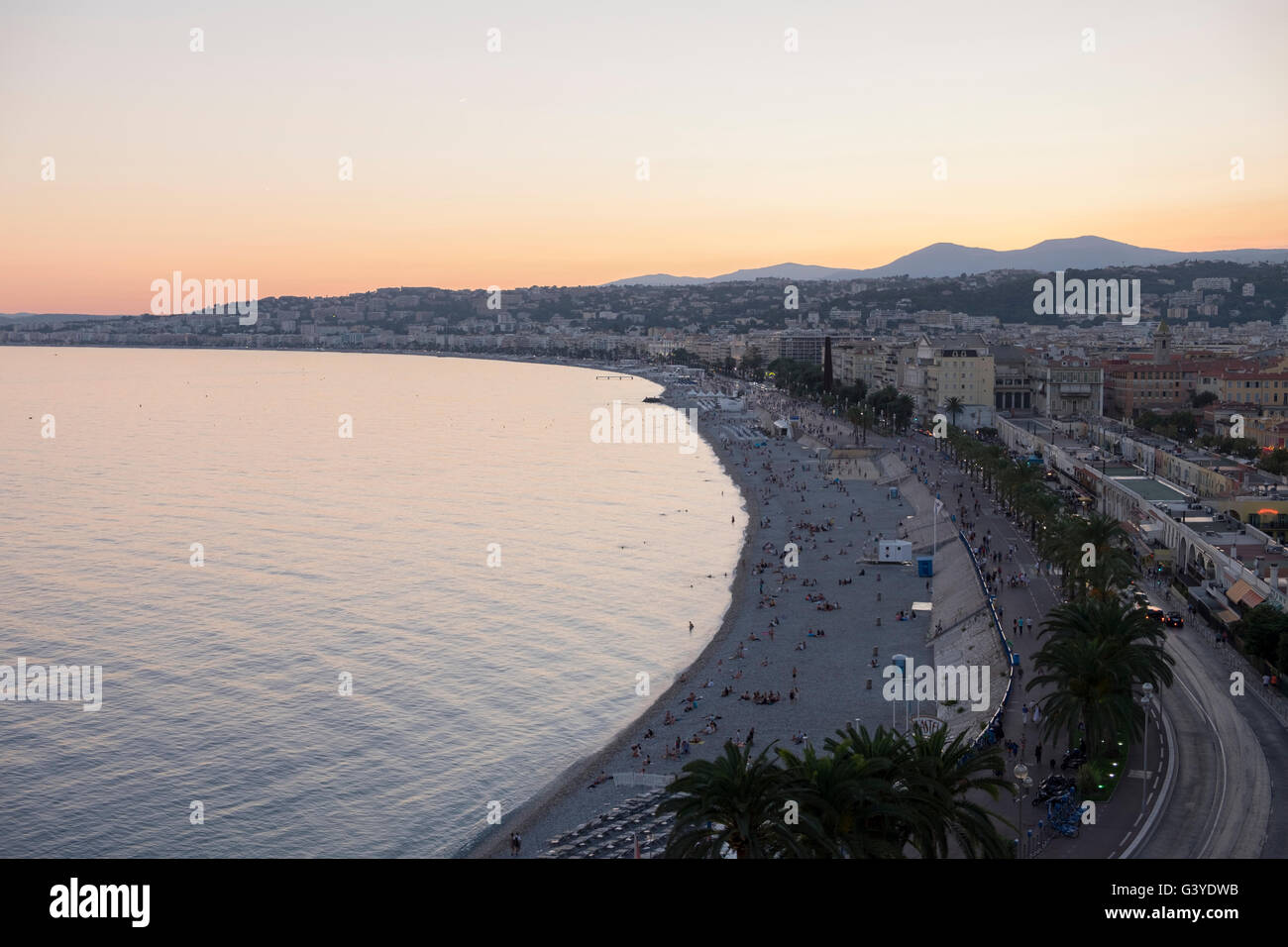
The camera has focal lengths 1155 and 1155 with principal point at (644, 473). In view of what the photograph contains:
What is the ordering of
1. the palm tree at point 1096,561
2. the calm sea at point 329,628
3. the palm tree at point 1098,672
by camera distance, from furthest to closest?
1. the palm tree at point 1096,561
2. the calm sea at point 329,628
3. the palm tree at point 1098,672

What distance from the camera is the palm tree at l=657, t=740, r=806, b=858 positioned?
10.7 m

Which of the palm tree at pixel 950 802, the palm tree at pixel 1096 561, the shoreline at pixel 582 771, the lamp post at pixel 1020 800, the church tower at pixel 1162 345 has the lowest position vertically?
the shoreline at pixel 582 771

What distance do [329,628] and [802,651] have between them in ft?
41.5

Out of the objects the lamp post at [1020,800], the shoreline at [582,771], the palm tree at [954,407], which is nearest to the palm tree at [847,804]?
the lamp post at [1020,800]

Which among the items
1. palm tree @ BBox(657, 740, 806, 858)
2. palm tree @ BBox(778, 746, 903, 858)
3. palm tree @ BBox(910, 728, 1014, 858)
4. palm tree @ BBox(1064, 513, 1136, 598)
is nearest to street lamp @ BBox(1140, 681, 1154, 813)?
palm tree @ BBox(1064, 513, 1136, 598)

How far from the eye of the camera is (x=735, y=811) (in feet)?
35.5

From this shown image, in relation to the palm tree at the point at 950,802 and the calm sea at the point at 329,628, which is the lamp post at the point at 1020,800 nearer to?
the palm tree at the point at 950,802

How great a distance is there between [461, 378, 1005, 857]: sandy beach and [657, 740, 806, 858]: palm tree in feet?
22.6

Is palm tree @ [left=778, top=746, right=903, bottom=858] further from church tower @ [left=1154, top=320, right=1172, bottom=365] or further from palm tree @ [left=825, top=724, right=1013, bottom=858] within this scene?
church tower @ [left=1154, top=320, right=1172, bottom=365]

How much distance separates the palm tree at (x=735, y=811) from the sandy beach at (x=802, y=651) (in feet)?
22.6

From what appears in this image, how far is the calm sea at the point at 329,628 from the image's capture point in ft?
64.6

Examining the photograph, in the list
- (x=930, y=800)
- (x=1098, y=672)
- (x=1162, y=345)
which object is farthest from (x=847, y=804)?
(x=1162, y=345)
